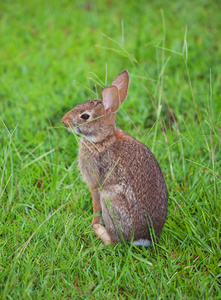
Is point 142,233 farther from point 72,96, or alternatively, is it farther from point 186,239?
point 72,96

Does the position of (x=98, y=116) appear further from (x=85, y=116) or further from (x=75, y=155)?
(x=75, y=155)

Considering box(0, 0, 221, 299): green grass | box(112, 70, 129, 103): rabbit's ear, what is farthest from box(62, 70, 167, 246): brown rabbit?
box(0, 0, 221, 299): green grass

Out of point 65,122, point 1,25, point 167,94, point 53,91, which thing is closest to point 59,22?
point 1,25

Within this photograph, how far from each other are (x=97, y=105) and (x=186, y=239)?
138cm

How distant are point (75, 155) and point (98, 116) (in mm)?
1081

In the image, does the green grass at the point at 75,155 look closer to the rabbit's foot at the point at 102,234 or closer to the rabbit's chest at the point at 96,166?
the rabbit's foot at the point at 102,234

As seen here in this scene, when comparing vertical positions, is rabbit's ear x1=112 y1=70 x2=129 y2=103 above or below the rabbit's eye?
above

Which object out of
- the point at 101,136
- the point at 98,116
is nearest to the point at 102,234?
the point at 101,136

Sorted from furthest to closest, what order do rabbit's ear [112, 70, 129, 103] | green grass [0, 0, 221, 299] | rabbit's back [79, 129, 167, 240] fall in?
rabbit's ear [112, 70, 129, 103]
rabbit's back [79, 129, 167, 240]
green grass [0, 0, 221, 299]

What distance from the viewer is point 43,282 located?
271 centimetres

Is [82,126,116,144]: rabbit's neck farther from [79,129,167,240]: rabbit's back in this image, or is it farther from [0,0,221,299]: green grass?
[0,0,221,299]: green grass

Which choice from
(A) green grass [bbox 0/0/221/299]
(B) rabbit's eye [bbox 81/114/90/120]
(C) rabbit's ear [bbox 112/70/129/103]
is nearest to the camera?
(A) green grass [bbox 0/0/221/299]

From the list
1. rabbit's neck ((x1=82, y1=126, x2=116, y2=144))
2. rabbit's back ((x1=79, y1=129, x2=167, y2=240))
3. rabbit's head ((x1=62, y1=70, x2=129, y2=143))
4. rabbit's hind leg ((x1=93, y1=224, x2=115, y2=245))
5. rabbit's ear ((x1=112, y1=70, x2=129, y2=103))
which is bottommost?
rabbit's hind leg ((x1=93, y1=224, x2=115, y2=245))

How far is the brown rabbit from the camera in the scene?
2.96 m
